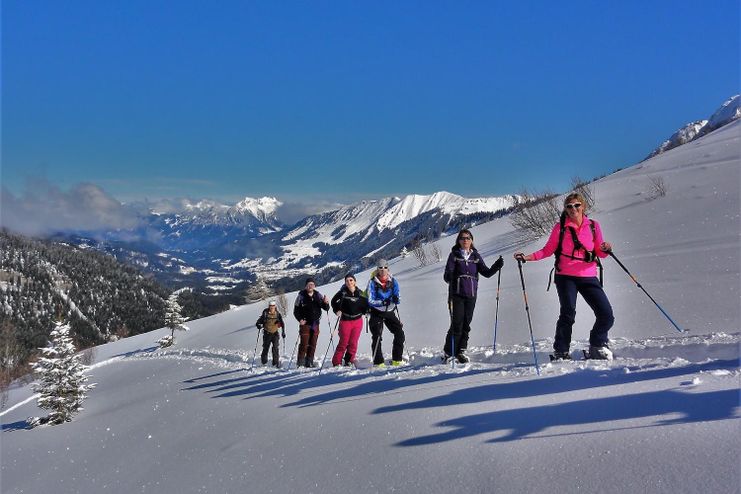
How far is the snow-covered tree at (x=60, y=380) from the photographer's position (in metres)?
17.0

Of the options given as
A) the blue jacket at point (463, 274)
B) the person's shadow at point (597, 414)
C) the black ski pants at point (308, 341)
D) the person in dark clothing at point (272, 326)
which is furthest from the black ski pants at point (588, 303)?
the person in dark clothing at point (272, 326)

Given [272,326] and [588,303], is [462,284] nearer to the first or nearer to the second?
[588,303]

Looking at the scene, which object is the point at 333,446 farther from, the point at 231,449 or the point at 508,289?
the point at 508,289

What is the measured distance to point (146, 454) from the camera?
6949 millimetres

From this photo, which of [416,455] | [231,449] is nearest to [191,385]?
[231,449]

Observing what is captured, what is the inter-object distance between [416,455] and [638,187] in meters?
20.2

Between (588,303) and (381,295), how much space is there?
13.5ft

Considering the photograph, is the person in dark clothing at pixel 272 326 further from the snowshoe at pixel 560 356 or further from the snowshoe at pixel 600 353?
the snowshoe at pixel 600 353

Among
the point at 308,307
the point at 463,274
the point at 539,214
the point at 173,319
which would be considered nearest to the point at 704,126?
the point at 539,214

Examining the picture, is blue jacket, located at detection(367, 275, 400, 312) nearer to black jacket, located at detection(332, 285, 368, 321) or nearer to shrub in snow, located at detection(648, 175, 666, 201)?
black jacket, located at detection(332, 285, 368, 321)

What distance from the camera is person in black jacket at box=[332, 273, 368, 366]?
1034 centimetres

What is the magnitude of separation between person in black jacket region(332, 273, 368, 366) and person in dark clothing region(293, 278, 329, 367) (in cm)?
182

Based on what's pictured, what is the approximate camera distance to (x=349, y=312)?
10375 mm

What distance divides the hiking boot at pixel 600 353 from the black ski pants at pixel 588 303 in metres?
0.05
